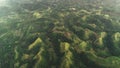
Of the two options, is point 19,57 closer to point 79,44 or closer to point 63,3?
point 79,44

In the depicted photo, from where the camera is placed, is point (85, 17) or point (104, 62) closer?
point (104, 62)

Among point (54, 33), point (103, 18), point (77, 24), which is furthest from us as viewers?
point (103, 18)

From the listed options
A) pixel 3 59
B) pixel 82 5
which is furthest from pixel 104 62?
pixel 82 5

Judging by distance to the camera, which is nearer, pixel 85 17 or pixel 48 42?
pixel 48 42

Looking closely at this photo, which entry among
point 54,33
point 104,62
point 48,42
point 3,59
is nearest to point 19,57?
point 3,59

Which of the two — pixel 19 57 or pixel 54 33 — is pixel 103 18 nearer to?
pixel 54 33

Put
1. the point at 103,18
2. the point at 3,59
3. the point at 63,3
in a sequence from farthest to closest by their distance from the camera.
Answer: the point at 63,3, the point at 103,18, the point at 3,59
